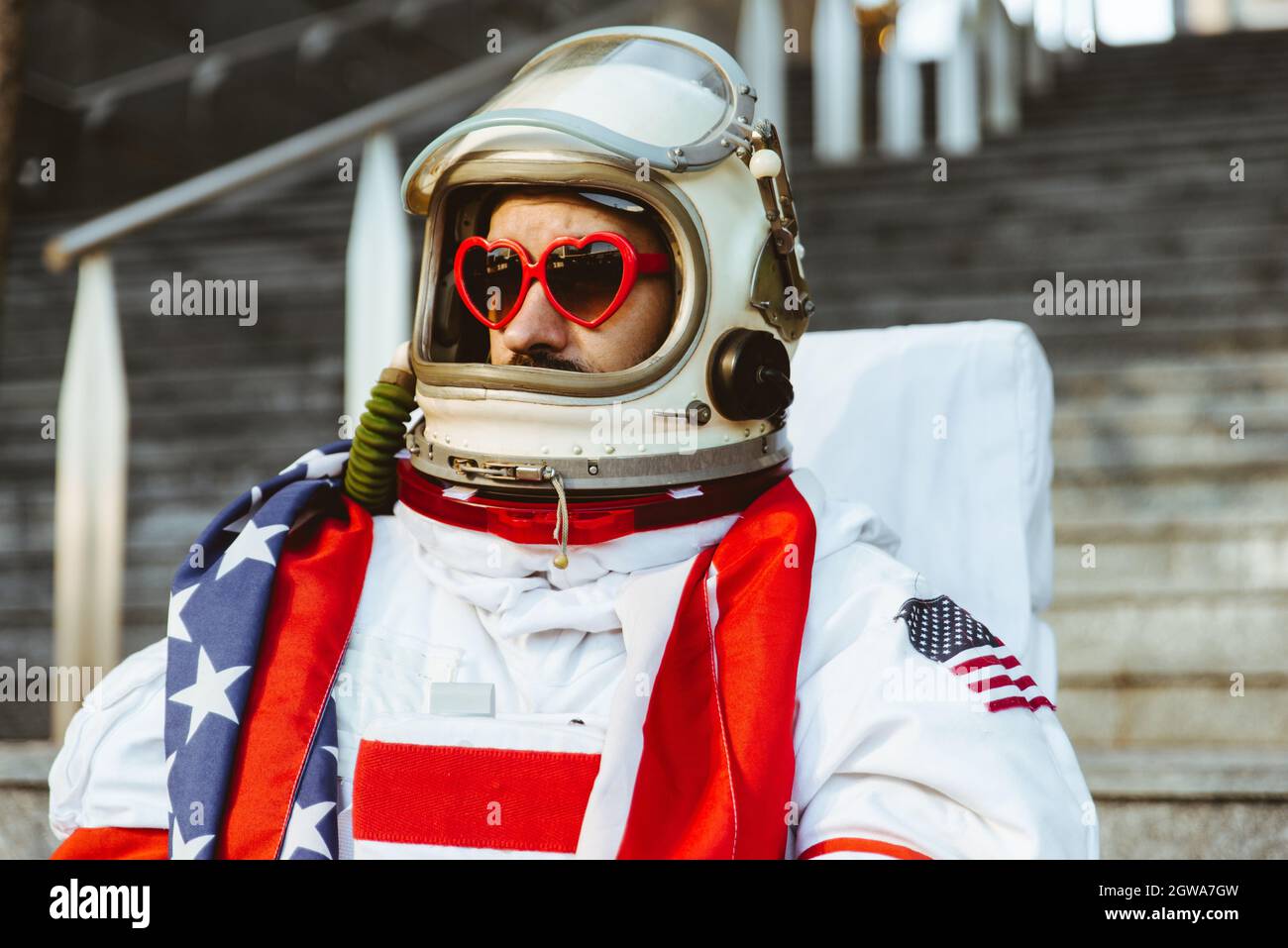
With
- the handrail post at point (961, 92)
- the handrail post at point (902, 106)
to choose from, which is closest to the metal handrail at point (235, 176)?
the handrail post at point (902, 106)

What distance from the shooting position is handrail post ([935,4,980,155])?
284 inches

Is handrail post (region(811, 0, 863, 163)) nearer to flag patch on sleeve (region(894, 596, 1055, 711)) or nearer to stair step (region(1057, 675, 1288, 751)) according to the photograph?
stair step (region(1057, 675, 1288, 751))

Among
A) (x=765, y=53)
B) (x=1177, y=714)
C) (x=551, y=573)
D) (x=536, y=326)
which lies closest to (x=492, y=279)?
(x=536, y=326)

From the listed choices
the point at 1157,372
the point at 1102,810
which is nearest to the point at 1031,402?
the point at 1102,810

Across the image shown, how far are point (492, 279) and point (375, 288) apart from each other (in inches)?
65.2

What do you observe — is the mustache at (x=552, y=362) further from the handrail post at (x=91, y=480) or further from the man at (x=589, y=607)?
the handrail post at (x=91, y=480)

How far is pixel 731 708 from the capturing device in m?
1.61

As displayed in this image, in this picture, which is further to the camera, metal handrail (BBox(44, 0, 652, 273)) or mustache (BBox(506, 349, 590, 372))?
metal handrail (BBox(44, 0, 652, 273))

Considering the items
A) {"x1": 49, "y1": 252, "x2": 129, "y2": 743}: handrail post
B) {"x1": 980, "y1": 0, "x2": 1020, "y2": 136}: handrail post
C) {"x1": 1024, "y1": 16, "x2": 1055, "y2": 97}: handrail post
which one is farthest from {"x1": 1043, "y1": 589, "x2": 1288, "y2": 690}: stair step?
{"x1": 1024, "y1": 16, "x2": 1055, "y2": 97}: handrail post

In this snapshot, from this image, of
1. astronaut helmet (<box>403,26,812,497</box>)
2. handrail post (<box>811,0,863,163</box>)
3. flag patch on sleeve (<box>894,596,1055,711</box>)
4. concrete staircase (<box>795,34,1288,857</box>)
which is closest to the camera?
flag patch on sleeve (<box>894,596,1055,711</box>)

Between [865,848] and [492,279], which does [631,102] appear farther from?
[865,848]

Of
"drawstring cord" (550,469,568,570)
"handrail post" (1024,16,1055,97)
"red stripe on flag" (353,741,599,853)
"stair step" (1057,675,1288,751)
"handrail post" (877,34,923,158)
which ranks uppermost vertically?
"handrail post" (1024,16,1055,97)

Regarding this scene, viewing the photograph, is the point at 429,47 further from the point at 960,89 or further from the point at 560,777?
the point at 560,777

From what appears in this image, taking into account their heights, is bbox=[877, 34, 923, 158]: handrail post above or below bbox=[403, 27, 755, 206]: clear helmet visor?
above
